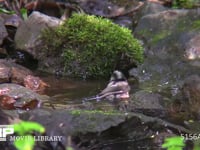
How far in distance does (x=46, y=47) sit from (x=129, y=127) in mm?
3023

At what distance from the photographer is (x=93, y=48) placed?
20.8 ft

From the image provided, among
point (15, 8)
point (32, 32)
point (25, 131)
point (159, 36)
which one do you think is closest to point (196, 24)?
point (159, 36)

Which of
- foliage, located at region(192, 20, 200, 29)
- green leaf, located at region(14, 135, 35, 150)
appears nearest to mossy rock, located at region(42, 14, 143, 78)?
foliage, located at region(192, 20, 200, 29)

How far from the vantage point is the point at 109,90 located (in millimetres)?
5023

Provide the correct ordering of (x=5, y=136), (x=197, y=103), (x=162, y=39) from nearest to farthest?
(x=5, y=136)
(x=197, y=103)
(x=162, y=39)

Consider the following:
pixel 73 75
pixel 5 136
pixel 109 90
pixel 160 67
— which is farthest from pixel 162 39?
pixel 5 136

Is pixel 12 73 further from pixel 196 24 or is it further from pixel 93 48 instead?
pixel 196 24

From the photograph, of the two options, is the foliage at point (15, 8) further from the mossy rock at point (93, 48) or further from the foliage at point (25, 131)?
the foliage at point (25, 131)

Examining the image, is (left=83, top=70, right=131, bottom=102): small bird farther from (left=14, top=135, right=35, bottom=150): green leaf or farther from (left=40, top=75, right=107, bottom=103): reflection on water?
(left=14, top=135, right=35, bottom=150): green leaf

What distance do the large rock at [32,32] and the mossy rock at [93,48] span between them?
21 centimetres

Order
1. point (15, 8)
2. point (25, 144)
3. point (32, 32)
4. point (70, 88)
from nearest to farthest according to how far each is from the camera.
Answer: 1. point (25, 144)
2. point (70, 88)
3. point (32, 32)
4. point (15, 8)

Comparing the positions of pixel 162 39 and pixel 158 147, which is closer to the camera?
pixel 158 147

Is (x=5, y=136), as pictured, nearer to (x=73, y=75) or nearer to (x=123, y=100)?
(x=123, y=100)

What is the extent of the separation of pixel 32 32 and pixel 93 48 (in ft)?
3.13
